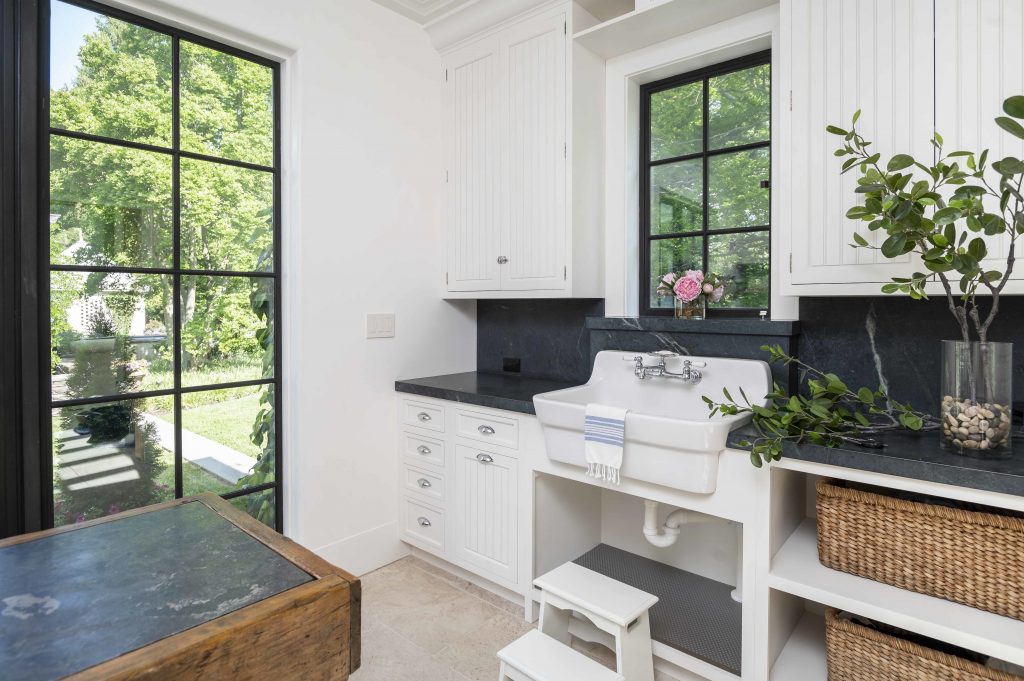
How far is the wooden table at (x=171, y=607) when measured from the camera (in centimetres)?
72

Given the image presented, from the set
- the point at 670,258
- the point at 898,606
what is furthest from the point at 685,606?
the point at 670,258

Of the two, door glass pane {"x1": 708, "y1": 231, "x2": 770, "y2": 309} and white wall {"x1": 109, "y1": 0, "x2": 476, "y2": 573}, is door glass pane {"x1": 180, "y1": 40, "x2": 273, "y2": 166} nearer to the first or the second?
white wall {"x1": 109, "y1": 0, "x2": 476, "y2": 573}

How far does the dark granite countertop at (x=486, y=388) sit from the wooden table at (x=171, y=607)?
4.25 ft

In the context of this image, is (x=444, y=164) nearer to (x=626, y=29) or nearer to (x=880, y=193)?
(x=626, y=29)

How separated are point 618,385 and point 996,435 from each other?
126cm

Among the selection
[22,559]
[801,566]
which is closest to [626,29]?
[801,566]

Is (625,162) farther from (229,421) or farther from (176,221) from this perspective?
(229,421)

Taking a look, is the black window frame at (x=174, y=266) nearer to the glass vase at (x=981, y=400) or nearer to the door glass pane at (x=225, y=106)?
the door glass pane at (x=225, y=106)

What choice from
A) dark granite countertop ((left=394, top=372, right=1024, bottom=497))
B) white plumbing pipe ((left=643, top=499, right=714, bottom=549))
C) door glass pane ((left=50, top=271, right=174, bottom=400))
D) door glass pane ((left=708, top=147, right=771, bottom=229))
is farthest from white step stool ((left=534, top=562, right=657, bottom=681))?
door glass pane ((left=50, top=271, right=174, bottom=400))

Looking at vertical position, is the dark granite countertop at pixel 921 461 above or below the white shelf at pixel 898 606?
above

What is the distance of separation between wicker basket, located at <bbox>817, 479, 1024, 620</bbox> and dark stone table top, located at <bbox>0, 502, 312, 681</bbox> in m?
1.48

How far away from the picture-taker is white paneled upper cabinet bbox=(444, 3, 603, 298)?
2.49 meters

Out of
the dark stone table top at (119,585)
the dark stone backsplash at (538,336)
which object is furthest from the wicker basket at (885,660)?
the dark stone table top at (119,585)

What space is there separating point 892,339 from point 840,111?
31.0 inches
